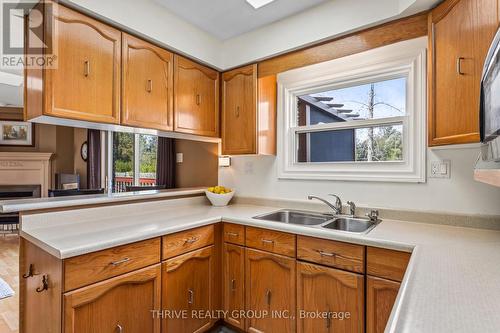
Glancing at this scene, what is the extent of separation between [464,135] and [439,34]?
0.60 metres

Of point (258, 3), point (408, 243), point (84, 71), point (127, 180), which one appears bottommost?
point (408, 243)

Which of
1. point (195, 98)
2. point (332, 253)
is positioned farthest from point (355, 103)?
point (195, 98)

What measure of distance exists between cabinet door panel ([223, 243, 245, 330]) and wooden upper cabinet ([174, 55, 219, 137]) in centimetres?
107

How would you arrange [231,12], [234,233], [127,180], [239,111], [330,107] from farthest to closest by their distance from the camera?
[127,180] < [239,111] < [330,107] < [231,12] < [234,233]

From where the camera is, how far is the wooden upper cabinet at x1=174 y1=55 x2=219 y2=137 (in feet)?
7.23

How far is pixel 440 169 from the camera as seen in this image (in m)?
1.68

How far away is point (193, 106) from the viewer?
2340 mm

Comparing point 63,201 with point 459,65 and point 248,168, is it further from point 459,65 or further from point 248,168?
point 459,65

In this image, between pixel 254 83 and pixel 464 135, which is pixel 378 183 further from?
pixel 254 83

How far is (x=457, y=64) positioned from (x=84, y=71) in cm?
209

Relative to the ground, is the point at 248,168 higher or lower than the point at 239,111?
lower

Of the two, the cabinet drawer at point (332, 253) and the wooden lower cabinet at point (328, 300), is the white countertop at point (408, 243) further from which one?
the wooden lower cabinet at point (328, 300)

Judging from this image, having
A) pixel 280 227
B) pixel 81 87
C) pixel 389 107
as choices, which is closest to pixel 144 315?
pixel 280 227

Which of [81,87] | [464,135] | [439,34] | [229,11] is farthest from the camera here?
[229,11]
